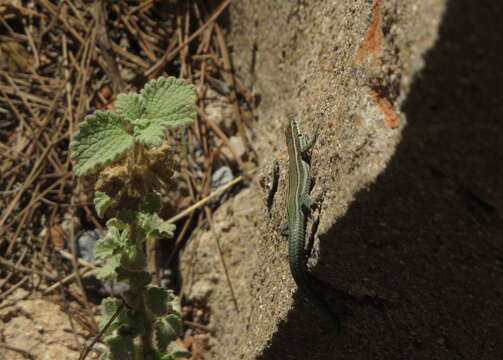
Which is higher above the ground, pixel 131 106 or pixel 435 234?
pixel 131 106

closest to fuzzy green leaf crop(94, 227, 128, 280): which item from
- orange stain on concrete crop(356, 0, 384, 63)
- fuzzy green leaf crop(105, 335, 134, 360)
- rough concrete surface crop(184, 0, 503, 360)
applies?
fuzzy green leaf crop(105, 335, 134, 360)

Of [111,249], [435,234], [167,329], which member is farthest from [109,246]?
[435,234]

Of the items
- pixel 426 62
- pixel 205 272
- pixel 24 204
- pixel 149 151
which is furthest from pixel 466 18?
pixel 24 204

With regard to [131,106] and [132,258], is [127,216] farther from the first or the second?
[131,106]

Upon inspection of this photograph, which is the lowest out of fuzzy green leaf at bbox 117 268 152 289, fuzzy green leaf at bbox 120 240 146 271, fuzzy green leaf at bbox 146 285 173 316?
fuzzy green leaf at bbox 146 285 173 316

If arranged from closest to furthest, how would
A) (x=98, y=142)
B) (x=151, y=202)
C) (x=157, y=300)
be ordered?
1. (x=98, y=142)
2. (x=151, y=202)
3. (x=157, y=300)

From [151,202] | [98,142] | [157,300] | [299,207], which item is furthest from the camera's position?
[299,207]

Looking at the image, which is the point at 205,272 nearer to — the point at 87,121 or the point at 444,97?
the point at 87,121

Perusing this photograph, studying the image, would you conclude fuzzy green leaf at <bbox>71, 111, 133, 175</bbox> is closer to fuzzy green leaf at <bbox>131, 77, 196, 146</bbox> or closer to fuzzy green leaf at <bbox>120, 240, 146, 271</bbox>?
fuzzy green leaf at <bbox>131, 77, 196, 146</bbox>
